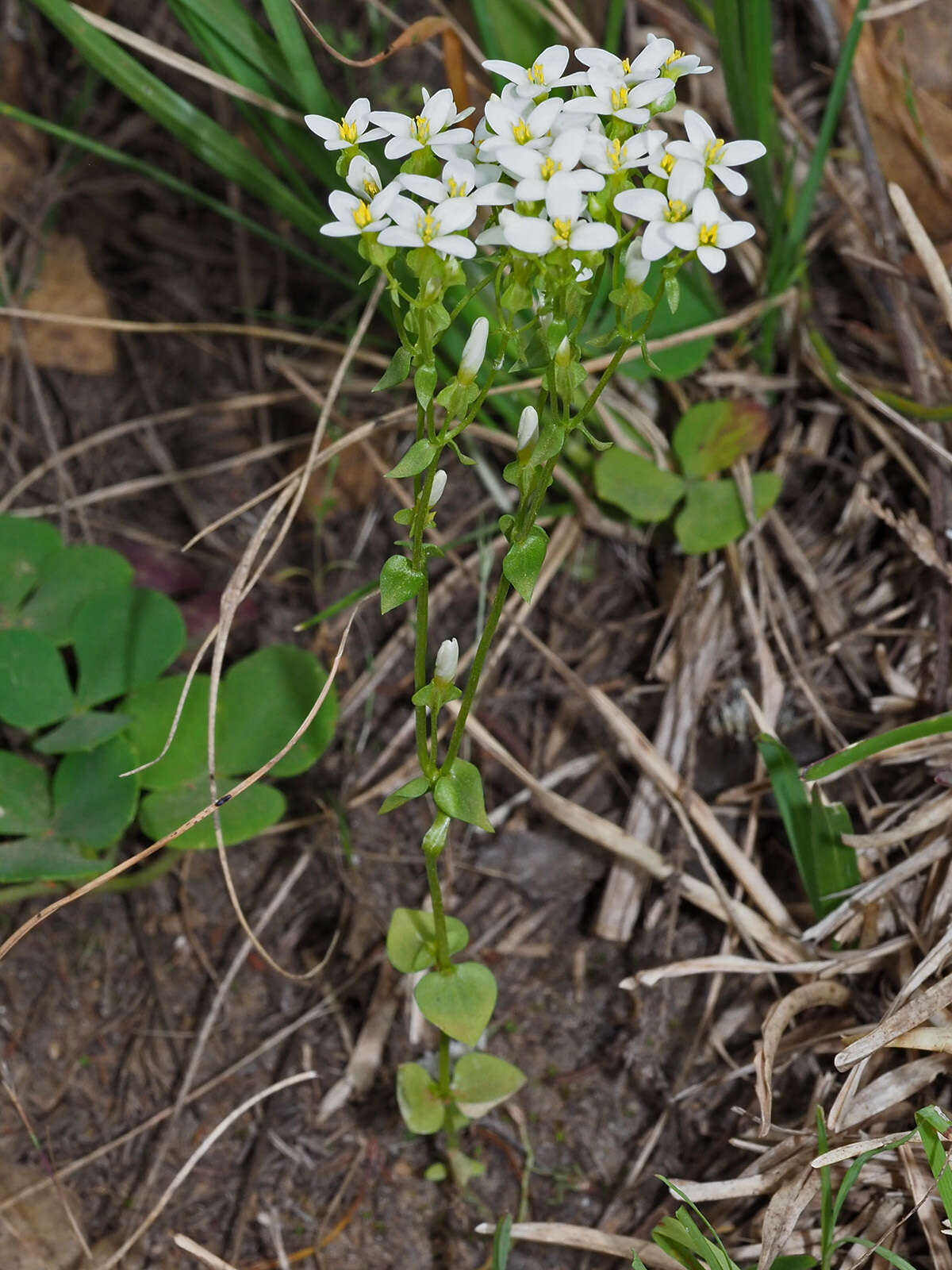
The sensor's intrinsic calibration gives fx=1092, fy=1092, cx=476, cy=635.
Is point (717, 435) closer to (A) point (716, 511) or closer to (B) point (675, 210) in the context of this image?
(A) point (716, 511)

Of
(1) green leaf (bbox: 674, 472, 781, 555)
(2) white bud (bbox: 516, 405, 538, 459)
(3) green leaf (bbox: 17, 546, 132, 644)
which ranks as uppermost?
(2) white bud (bbox: 516, 405, 538, 459)

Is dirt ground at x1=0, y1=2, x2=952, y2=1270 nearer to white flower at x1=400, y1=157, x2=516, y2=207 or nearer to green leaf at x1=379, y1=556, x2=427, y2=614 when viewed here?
green leaf at x1=379, y1=556, x2=427, y2=614

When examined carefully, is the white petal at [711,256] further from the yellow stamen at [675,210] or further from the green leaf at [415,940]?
the green leaf at [415,940]

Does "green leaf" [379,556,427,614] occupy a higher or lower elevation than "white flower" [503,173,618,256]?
lower

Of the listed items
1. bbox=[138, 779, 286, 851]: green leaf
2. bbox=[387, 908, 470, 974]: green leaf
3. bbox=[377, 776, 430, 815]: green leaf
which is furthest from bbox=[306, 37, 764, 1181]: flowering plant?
bbox=[138, 779, 286, 851]: green leaf

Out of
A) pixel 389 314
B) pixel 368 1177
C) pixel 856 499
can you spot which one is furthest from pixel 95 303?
pixel 368 1177

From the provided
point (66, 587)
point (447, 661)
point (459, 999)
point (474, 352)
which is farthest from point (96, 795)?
point (474, 352)
